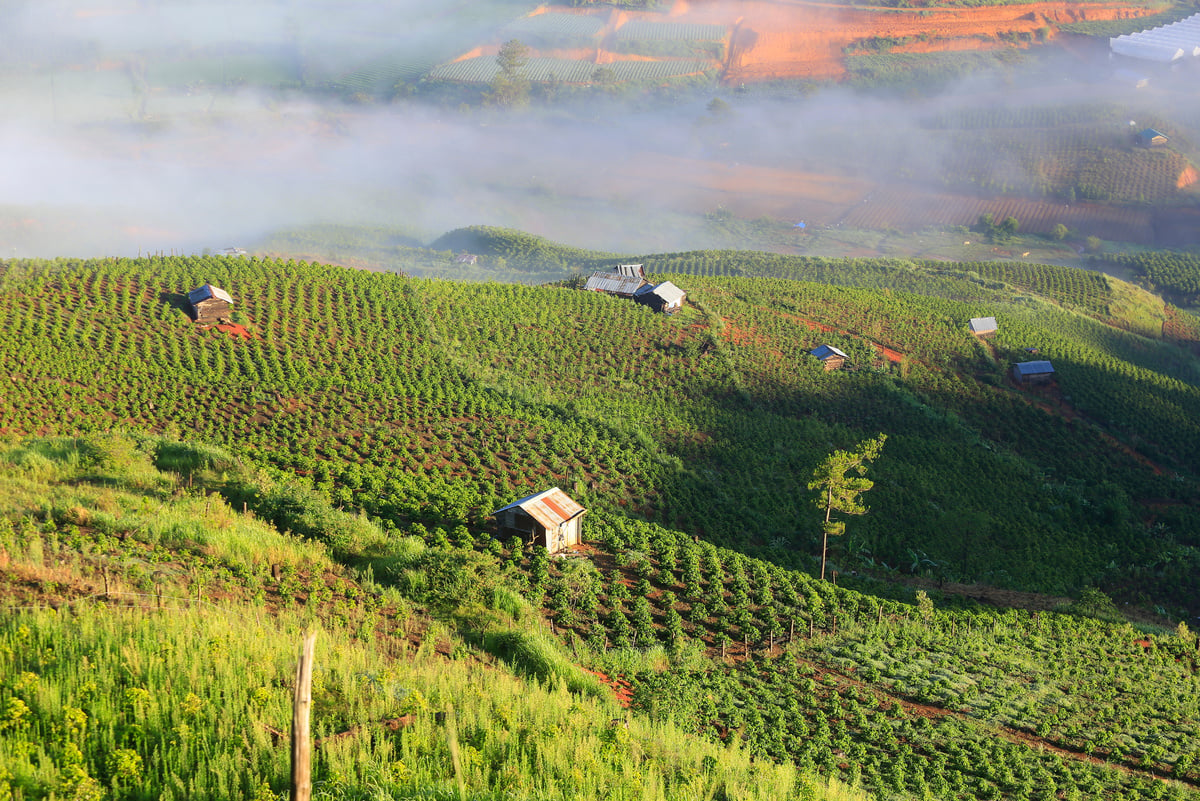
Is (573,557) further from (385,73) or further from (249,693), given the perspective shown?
(385,73)

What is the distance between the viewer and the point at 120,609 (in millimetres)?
12281

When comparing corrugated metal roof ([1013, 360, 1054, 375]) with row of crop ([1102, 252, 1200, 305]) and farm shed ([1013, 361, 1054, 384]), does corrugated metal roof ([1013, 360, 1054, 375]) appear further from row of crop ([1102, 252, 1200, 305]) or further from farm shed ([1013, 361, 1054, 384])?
row of crop ([1102, 252, 1200, 305])

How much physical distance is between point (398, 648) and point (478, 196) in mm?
118552

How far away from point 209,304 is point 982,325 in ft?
173

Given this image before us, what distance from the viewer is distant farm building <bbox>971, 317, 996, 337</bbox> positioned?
61906 millimetres

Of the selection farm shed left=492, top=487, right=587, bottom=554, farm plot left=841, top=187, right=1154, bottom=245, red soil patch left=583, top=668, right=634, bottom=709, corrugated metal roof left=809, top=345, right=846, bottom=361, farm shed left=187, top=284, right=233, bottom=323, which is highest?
farm plot left=841, top=187, right=1154, bottom=245

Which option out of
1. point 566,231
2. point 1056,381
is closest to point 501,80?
point 566,231

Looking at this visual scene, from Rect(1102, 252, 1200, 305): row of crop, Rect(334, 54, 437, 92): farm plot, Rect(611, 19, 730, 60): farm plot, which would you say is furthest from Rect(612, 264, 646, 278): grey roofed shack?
Rect(334, 54, 437, 92): farm plot

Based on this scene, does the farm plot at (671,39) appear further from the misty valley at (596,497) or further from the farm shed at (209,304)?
the farm shed at (209,304)

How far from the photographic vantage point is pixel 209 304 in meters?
42.6

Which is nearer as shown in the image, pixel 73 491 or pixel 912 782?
pixel 912 782

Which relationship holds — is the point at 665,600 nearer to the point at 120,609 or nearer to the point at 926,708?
the point at 926,708

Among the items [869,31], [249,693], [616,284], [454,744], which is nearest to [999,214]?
[869,31]

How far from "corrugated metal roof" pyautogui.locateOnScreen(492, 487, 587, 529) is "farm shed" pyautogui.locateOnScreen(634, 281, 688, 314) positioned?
33.2 m
